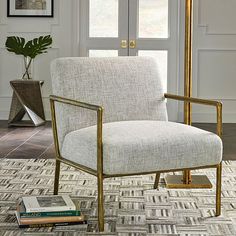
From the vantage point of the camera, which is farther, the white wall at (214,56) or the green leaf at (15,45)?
the white wall at (214,56)

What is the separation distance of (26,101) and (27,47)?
57 centimetres

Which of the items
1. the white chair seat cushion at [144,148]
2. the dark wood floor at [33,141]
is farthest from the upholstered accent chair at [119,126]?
the dark wood floor at [33,141]

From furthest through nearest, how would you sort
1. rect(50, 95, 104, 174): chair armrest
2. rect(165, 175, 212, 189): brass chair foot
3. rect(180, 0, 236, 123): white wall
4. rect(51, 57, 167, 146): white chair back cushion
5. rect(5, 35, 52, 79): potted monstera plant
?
rect(180, 0, 236, 123): white wall
rect(5, 35, 52, 79): potted monstera plant
rect(165, 175, 212, 189): brass chair foot
rect(51, 57, 167, 146): white chair back cushion
rect(50, 95, 104, 174): chair armrest

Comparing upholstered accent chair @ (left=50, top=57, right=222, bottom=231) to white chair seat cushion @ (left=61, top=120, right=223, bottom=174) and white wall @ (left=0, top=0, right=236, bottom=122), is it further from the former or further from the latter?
white wall @ (left=0, top=0, right=236, bottom=122)

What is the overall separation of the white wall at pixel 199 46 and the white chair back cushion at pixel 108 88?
3.34 metres

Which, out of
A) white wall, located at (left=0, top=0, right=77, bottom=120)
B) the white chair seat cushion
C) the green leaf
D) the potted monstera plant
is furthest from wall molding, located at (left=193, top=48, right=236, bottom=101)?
the white chair seat cushion

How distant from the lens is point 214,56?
7.09m

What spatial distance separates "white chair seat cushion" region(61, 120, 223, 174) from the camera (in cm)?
Answer: 311

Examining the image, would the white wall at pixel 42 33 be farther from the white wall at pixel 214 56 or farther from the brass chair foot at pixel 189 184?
the brass chair foot at pixel 189 184

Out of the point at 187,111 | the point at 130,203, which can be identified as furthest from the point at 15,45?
the point at 130,203

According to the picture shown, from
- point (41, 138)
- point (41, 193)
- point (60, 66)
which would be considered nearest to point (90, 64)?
point (60, 66)

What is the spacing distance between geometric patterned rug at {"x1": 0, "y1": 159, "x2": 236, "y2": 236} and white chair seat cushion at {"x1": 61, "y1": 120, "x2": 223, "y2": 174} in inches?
11.2

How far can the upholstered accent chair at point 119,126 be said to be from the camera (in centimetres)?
313

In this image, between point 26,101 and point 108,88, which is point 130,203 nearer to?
point 108,88
